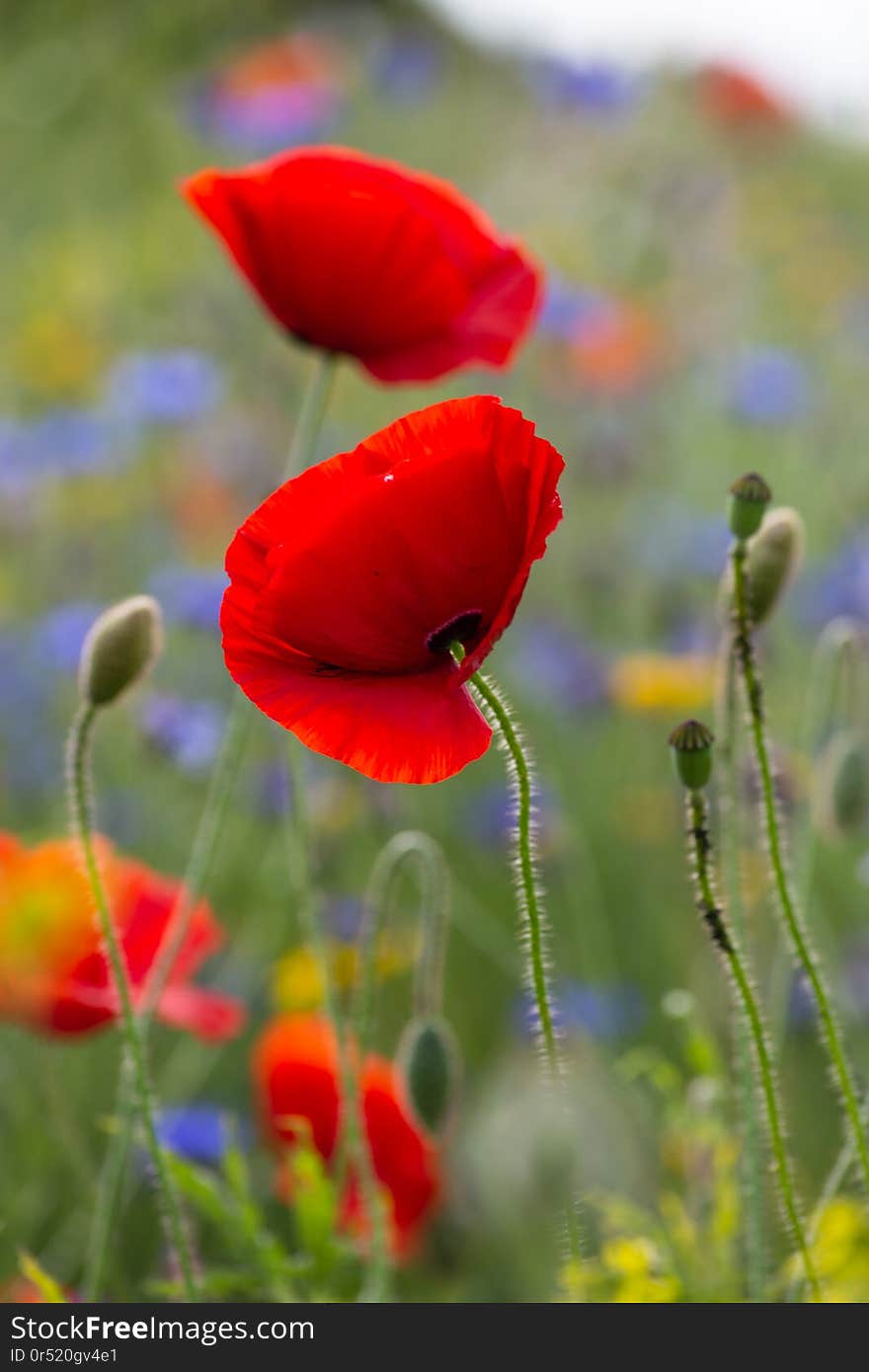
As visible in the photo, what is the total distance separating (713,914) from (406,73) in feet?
12.9

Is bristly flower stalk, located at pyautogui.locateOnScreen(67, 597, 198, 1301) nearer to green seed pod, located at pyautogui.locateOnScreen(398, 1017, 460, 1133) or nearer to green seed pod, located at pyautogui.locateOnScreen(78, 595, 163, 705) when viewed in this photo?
green seed pod, located at pyautogui.locateOnScreen(78, 595, 163, 705)

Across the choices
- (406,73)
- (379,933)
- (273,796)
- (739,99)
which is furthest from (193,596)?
(406,73)

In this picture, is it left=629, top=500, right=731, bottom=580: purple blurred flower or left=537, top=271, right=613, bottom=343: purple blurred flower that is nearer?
left=629, top=500, right=731, bottom=580: purple blurred flower

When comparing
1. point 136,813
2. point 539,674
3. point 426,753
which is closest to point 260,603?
point 426,753

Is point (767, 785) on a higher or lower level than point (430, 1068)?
higher

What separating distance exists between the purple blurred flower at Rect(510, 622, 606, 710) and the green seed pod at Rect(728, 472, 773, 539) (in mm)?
1226

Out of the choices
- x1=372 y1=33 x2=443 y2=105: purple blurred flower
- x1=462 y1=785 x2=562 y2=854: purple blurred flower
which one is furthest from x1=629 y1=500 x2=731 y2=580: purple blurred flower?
x1=372 y1=33 x2=443 y2=105: purple blurred flower

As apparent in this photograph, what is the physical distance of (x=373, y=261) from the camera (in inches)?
30.8

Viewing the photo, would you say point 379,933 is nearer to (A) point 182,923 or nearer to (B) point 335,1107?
(A) point 182,923

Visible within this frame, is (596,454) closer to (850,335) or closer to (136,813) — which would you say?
(136,813)

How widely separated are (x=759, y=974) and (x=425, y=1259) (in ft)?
1.28

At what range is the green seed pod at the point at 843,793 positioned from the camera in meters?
0.82

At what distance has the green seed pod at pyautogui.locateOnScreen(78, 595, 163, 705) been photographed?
25.9 inches

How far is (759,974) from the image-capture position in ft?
4.41
